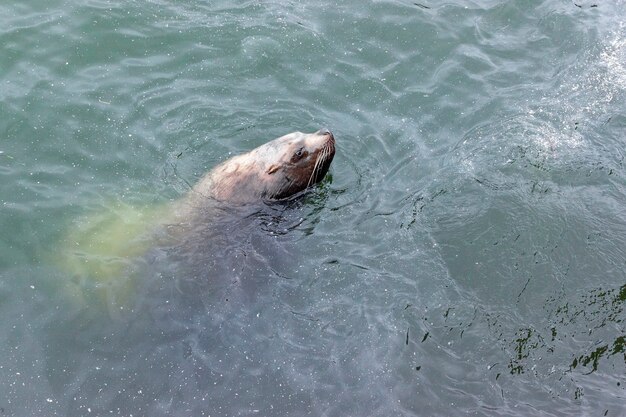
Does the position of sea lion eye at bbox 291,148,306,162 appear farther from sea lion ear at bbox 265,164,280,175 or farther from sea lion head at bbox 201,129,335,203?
sea lion ear at bbox 265,164,280,175

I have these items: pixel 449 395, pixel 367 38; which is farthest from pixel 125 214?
pixel 367 38

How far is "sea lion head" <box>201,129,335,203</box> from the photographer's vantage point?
8.25m

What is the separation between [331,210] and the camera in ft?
28.0

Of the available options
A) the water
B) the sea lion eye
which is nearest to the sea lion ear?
the sea lion eye

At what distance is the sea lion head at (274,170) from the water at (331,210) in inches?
11.0

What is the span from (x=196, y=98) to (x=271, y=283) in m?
3.36

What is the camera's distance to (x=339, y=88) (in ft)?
33.4

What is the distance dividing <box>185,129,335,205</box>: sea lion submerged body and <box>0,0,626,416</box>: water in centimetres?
26

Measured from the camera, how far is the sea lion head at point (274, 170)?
Result: 825cm

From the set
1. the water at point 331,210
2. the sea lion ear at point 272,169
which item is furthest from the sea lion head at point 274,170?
the water at point 331,210

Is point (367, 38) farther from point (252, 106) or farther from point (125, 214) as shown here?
point (125, 214)

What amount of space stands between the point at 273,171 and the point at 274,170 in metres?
0.02

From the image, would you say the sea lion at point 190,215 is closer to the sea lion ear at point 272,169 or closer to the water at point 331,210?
the sea lion ear at point 272,169

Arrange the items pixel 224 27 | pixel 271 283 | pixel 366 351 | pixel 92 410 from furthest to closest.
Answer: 1. pixel 224 27
2. pixel 271 283
3. pixel 366 351
4. pixel 92 410
